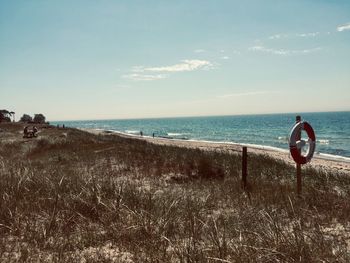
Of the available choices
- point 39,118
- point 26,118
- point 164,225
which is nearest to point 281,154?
point 164,225

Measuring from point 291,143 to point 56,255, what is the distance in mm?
5778

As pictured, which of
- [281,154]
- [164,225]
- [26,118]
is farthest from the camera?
[26,118]

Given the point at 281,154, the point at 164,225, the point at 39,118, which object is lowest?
the point at 281,154

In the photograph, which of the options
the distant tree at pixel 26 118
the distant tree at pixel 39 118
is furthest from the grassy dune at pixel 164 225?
Result: the distant tree at pixel 26 118

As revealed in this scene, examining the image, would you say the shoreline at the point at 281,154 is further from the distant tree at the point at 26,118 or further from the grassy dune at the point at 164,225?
the distant tree at the point at 26,118

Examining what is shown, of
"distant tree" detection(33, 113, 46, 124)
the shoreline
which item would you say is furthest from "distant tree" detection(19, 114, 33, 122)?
the shoreline

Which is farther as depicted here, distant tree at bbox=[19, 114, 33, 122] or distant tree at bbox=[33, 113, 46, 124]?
distant tree at bbox=[19, 114, 33, 122]

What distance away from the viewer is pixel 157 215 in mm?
5281

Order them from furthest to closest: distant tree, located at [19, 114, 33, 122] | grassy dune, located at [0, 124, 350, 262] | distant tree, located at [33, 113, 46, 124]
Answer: distant tree, located at [19, 114, 33, 122]
distant tree, located at [33, 113, 46, 124]
grassy dune, located at [0, 124, 350, 262]

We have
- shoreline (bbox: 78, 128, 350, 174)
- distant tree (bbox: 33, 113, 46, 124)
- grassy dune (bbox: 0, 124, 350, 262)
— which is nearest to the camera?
grassy dune (bbox: 0, 124, 350, 262)

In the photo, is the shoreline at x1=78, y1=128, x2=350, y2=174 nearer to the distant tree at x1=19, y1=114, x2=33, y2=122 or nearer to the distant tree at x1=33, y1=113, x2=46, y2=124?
the distant tree at x1=33, y1=113, x2=46, y2=124

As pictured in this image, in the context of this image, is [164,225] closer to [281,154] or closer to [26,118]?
[281,154]

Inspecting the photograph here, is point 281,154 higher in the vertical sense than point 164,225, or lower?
lower

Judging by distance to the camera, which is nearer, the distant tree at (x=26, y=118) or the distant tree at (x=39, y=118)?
the distant tree at (x=39, y=118)
